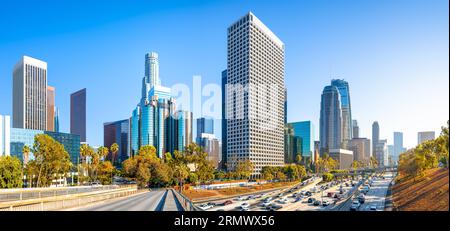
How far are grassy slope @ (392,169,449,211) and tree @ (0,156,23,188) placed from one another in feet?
48.0

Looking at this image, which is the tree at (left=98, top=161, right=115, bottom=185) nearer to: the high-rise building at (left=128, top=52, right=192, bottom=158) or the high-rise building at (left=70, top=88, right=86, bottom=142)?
the high-rise building at (left=128, top=52, right=192, bottom=158)

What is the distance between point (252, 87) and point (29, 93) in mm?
3246

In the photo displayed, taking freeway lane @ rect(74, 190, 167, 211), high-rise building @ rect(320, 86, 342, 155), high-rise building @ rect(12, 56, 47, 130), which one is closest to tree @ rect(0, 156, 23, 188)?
high-rise building @ rect(12, 56, 47, 130)

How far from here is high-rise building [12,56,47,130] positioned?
3.43m

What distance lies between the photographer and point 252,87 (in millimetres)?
4156

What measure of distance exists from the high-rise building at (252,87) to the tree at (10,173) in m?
10.5

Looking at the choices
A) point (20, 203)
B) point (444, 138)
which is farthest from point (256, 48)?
point (20, 203)

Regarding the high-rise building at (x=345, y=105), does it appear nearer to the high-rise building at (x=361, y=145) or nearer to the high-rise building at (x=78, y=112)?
the high-rise building at (x=361, y=145)

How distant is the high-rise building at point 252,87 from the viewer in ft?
14.2

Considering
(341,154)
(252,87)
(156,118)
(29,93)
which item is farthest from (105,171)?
(252,87)

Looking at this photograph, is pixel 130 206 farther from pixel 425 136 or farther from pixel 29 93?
pixel 425 136

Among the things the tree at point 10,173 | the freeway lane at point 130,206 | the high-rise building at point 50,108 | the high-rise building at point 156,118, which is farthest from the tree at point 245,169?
the tree at point 10,173
